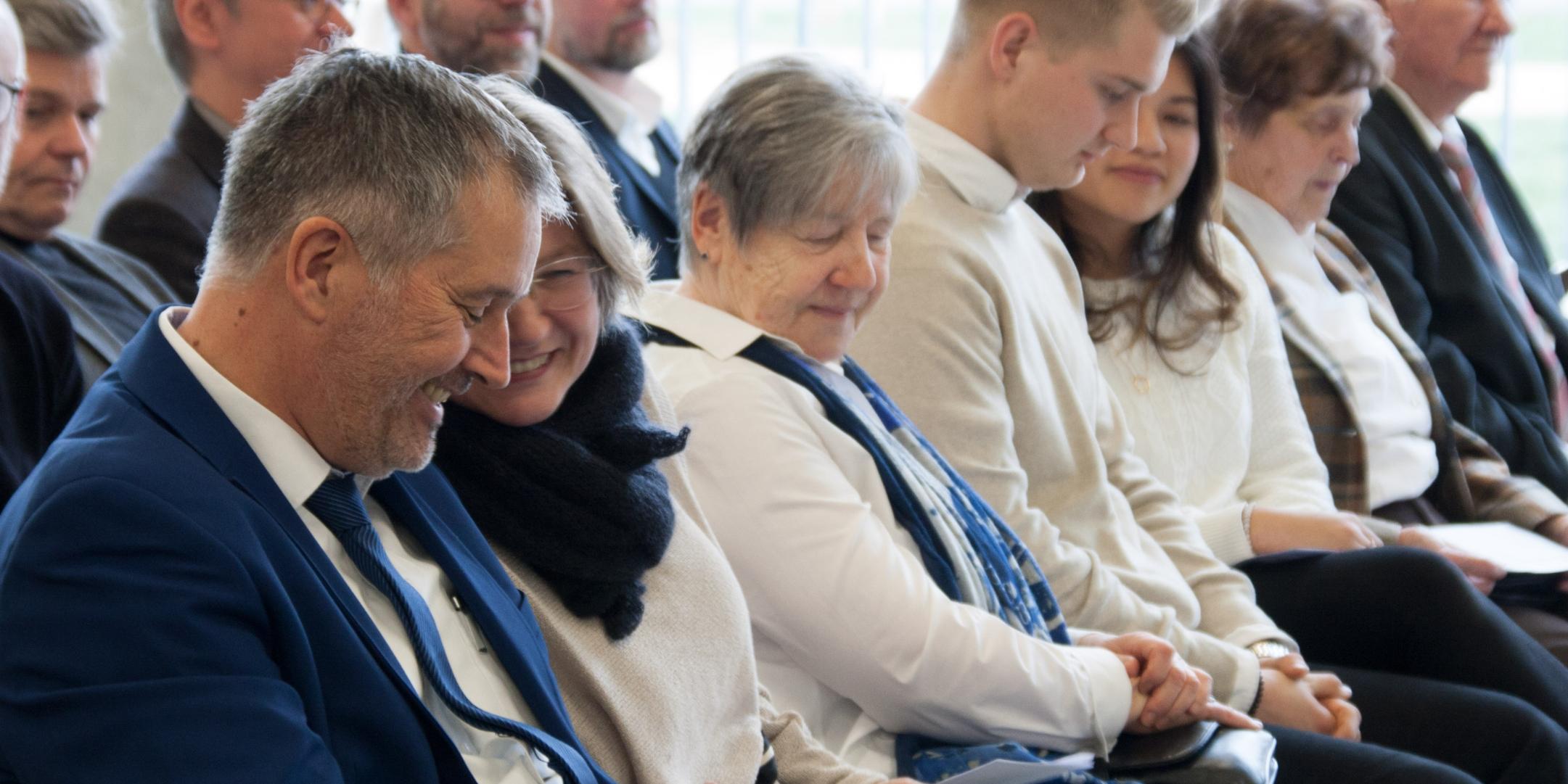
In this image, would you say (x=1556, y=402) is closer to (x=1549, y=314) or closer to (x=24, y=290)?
(x=1549, y=314)

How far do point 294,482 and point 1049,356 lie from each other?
1352mm

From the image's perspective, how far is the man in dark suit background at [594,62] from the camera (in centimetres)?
314

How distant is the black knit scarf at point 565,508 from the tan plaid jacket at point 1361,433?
1.79 meters

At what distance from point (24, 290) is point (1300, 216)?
2325mm

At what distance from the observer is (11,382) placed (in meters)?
1.81

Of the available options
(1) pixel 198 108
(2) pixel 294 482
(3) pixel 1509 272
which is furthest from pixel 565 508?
(3) pixel 1509 272

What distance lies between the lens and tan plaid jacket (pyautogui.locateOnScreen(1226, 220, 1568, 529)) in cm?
287

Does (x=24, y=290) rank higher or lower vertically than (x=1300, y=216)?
higher

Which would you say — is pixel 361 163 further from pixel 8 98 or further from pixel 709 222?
pixel 709 222

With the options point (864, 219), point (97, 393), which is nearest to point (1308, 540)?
point (864, 219)

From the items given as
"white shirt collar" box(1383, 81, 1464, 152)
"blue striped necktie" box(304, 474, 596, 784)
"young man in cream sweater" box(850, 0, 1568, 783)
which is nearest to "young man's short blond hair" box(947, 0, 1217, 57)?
"young man in cream sweater" box(850, 0, 1568, 783)

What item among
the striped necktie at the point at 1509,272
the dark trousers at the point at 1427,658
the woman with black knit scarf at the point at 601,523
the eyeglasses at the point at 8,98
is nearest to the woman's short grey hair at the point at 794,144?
the woman with black knit scarf at the point at 601,523

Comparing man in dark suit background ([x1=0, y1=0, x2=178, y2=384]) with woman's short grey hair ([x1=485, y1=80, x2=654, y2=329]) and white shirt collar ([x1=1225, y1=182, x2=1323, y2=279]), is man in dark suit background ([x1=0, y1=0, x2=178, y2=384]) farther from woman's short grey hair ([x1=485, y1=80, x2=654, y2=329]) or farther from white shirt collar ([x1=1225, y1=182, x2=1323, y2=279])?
white shirt collar ([x1=1225, y1=182, x2=1323, y2=279])

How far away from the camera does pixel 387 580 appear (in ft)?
3.85
